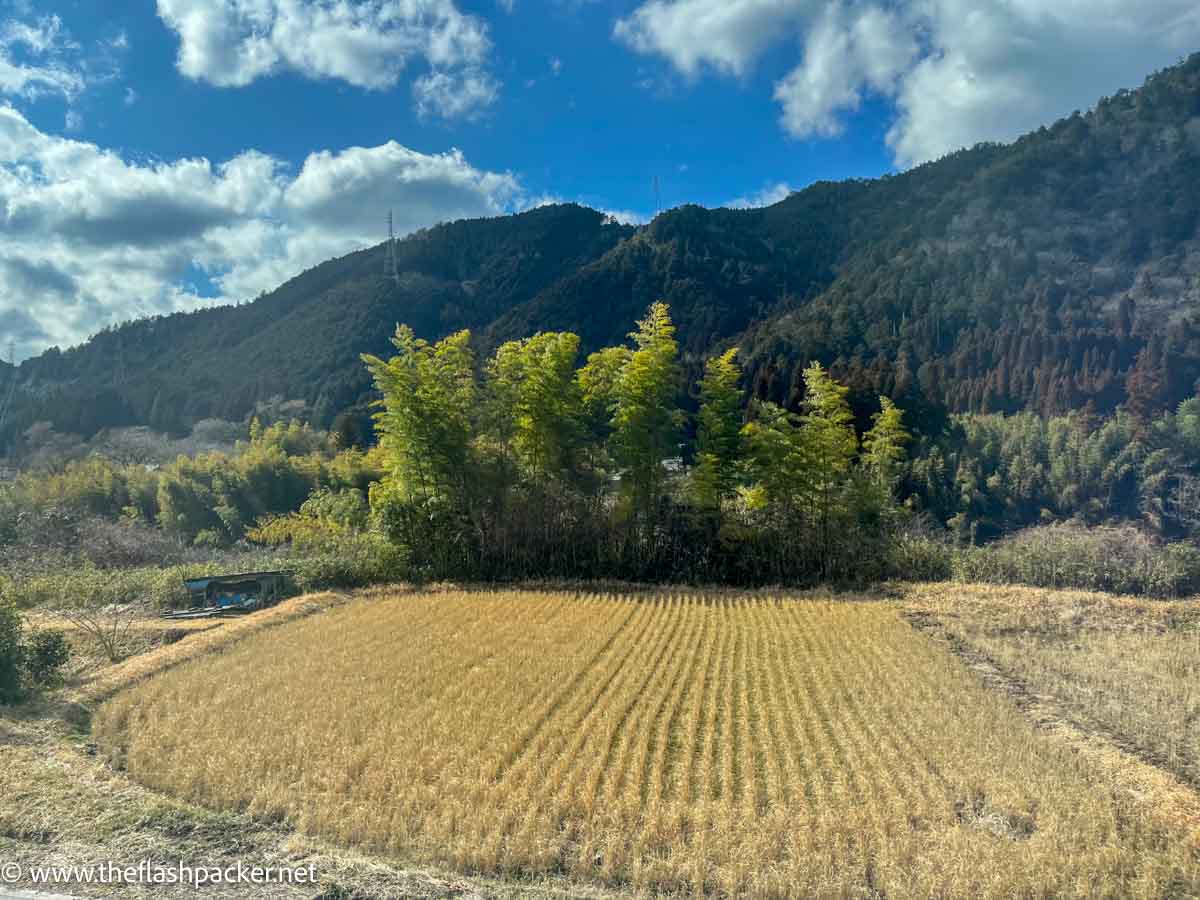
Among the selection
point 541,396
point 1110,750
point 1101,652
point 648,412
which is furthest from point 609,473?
point 1110,750

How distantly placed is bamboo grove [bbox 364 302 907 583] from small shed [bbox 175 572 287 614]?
360 cm

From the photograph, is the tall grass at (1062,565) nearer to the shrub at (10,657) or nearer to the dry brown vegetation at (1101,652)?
the dry brown vegetation at (1101,652)

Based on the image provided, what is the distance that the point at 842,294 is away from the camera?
227 feet

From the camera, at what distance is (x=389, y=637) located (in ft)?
43.5

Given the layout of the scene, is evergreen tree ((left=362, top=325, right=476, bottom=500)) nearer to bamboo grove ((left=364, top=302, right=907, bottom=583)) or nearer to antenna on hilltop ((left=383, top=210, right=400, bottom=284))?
bamboo grove ((left=364, top=302, right=907, bottom=583))

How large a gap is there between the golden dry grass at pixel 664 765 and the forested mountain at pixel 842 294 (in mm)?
33552

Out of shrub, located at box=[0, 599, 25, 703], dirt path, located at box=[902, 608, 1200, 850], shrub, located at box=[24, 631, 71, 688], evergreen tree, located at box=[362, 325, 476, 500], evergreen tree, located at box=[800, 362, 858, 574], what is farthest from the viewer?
evergreen tree, located at box=[800, 362, 858, 574]

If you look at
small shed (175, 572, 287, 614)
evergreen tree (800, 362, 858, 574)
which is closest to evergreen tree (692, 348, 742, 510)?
evergreen tree (800, 362, 858, 574)

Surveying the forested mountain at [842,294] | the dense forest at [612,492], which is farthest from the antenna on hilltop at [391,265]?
the dense forest at [612,492]

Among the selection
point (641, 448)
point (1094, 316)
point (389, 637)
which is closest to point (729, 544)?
point (641, 448)

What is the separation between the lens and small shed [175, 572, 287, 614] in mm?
16953

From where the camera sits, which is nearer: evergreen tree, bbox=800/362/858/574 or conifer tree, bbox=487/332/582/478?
evergreen tree, bbox=800/362/858/574

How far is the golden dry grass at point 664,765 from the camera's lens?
545 cm

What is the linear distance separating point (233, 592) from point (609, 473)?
10.6 metres
